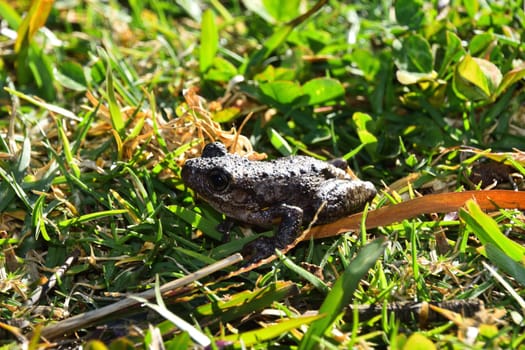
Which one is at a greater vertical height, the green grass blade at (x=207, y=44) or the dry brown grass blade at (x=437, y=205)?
the green grass blade at (x=207, y=44)

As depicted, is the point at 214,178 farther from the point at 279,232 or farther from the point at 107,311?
the point at 107,311

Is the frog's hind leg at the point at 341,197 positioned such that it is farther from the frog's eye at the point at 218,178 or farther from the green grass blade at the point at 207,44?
the green grass blade at the point at 207,44

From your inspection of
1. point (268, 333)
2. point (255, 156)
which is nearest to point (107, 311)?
point (268, 333)

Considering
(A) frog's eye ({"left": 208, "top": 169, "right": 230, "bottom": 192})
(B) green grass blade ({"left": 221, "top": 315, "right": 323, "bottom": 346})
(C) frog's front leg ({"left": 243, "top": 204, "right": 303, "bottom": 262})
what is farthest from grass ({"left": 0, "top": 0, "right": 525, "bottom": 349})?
(A) frog's eye ({"left": 208, "top": 169, "right": 230, "bottom": 192})

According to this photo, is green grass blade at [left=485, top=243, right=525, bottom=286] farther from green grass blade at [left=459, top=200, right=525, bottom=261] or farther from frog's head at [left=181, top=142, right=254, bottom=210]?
frog's head at [left=181, top=142, right=254, bottom=210]

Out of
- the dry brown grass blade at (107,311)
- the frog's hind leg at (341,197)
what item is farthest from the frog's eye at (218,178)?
the dry brown grass blade at (107,311)

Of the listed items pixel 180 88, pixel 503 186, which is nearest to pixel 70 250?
pixel 180 88

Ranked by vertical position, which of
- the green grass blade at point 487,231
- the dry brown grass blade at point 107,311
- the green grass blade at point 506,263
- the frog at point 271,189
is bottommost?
the dry brown grass blade at point 107,311
